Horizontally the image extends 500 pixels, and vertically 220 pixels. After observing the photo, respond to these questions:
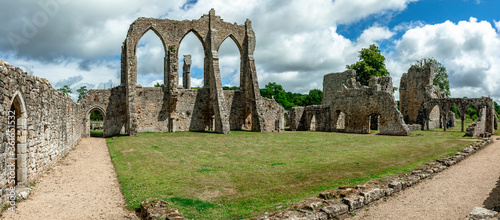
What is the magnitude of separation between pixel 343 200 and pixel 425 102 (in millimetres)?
28141

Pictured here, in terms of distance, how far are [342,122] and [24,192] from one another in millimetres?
27097

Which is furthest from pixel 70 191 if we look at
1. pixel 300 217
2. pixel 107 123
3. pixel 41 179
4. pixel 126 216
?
pixel 107 123

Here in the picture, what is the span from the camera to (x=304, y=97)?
62656 mm

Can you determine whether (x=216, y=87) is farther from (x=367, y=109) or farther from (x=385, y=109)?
(x=385, y=109)

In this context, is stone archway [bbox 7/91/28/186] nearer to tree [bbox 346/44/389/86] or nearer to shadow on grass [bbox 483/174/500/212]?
shadow on grass [bbox 483/174/500/212]

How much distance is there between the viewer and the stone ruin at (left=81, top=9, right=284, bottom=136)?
21.7m

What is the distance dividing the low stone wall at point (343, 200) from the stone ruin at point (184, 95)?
14970 millimetres

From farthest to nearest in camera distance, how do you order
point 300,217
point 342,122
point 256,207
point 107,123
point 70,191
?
point 342,122
point 107,123
point 70,191
point 256,207
point 300,217

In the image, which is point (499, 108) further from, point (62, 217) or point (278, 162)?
point (62, 217)

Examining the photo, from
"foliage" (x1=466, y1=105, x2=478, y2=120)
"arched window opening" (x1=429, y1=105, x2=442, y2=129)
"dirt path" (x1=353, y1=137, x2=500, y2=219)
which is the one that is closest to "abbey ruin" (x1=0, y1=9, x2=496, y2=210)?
"arched window opening" (x1=429, y1=105, x2=442, y2=129)

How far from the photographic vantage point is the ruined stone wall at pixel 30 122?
5.50 m

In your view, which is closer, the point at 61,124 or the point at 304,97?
the point at 61,124

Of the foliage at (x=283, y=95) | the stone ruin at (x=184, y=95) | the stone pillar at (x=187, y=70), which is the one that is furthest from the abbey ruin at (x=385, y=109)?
the foliage at (x=283, y=95)

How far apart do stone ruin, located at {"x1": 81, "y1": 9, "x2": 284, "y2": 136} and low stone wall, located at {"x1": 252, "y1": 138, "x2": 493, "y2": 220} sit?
49.1 ft
